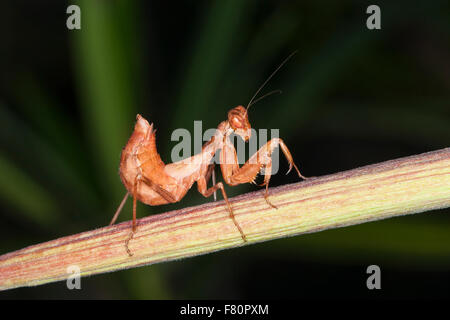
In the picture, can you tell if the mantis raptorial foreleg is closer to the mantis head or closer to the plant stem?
the mantis head

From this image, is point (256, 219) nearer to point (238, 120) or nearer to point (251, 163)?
point (251, 163)

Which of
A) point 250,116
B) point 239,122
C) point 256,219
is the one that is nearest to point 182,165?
point 239,122

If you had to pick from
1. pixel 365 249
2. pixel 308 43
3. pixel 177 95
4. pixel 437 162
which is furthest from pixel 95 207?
pixel 437 162

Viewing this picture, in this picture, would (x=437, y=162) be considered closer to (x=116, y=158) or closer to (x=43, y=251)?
(x=43, y=251)

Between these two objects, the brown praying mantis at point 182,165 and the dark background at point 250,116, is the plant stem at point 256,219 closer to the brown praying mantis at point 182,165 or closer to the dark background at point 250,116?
the brown praying mantis at point 182,165

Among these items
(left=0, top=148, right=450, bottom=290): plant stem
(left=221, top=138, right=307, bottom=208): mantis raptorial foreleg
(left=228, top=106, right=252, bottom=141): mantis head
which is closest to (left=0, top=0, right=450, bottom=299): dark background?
(left=221, top=138, right=307, bottom=208): mantis raptorial foreleg

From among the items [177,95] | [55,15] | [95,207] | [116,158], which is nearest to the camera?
[116,158]
